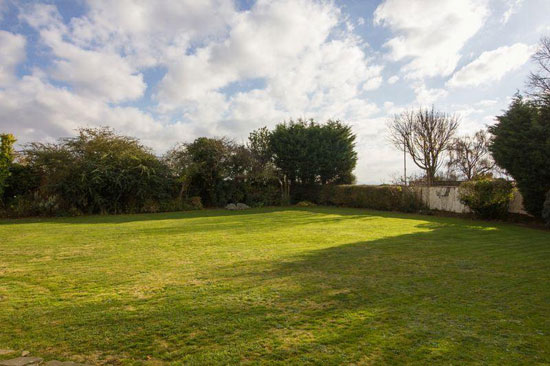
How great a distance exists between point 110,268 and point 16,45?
386 inches

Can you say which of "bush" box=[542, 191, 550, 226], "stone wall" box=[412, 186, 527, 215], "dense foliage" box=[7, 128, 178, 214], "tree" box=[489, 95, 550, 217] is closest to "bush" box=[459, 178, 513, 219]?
"tree" box=[489, 95, 550, 217]

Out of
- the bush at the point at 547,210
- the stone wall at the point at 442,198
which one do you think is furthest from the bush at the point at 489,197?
the bush at the point at 547,210

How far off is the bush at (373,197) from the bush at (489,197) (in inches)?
150

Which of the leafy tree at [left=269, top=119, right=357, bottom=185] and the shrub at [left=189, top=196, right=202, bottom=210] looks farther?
the leafy tree at [left=269, top=119, right=357, bottom=185]

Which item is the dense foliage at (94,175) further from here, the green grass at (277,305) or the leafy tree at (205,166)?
the green grass at (277,305)

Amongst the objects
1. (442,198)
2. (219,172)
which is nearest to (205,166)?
(219,172)

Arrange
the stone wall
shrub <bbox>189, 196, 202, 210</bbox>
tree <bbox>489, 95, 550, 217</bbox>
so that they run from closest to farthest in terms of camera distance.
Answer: tree <bbox>489, 95, 550, 217</bbox>, the stone wall, shrub <bbox>189, 196, 202, 210</bbox>

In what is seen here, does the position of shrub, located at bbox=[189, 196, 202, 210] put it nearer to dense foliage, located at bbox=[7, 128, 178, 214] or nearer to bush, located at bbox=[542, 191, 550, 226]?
dense foliage, located at bbox=[7, 128, 178, 214]

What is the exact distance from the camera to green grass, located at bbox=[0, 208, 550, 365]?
241 cm

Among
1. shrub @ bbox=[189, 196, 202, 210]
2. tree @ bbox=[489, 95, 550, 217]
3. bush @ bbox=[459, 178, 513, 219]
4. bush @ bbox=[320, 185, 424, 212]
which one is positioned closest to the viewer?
tree @ bbox=[489, 95, 550, 217]

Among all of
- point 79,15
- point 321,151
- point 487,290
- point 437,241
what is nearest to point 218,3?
point 79,15

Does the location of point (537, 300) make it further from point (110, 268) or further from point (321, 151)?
point (321, 151)

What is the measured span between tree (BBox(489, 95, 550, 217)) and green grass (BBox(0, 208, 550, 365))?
7.40 meters

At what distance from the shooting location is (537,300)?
362 cm
